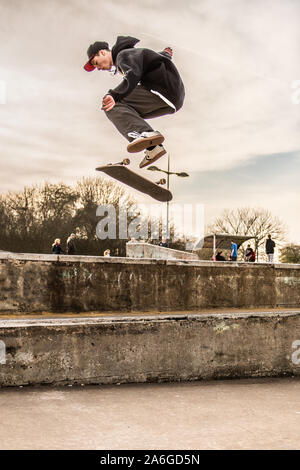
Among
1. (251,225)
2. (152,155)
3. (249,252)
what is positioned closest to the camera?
(152,155)

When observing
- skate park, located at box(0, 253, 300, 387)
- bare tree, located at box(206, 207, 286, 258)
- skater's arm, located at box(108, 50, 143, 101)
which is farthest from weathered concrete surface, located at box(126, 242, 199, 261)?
bare tree, located at box(206, 207, 286, 258)

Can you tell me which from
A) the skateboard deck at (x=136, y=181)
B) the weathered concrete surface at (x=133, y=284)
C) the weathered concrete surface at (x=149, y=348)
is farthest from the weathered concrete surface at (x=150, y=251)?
the skateboard deck at (x=136, y=181)

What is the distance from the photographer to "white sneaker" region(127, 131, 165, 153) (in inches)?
165

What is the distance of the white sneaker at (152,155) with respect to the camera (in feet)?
15.3

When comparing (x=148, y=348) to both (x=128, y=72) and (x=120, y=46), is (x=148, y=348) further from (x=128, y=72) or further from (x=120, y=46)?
(x=120, y=46)

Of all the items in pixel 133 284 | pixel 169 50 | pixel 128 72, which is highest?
pixel 169 50

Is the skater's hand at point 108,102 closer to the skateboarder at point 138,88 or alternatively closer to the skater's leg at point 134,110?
the skateboarder at point 138,88

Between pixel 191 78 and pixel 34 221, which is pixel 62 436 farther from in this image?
pixel 34 221

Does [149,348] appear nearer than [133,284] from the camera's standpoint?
Yes

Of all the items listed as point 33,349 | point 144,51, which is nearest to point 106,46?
point 144,51

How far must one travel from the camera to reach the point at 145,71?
13.6ft

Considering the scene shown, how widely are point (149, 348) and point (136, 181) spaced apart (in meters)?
1.98

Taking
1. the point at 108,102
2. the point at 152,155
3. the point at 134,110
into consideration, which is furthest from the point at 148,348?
the point at 108,102
